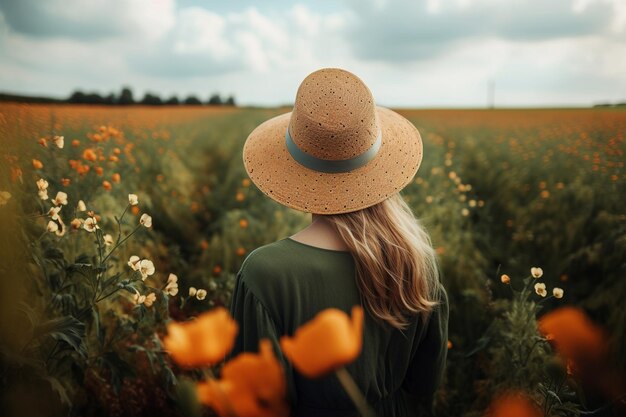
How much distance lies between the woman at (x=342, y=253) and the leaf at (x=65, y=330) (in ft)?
1.64

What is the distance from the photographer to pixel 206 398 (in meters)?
0.57

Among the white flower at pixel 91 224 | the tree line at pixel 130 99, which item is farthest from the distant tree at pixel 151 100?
the white flower at pixel 91 224

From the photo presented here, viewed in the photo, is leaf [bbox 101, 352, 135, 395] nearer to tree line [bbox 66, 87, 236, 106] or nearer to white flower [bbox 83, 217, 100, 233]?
white flower [bbox 83, 217, 100, 233]

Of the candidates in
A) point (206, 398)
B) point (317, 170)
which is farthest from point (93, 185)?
point (206, 398)

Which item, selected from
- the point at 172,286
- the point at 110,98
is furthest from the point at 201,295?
the point at 110,98

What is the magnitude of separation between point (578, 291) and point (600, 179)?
125 centimetres

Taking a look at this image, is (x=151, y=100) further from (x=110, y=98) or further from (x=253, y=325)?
(x=253, y=325)

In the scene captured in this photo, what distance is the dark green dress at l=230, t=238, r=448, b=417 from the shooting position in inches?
51.6

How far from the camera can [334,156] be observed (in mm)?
1459

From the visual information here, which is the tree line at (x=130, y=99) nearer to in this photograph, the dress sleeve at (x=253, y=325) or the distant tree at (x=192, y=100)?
the distant tree at (x=192, y=100)

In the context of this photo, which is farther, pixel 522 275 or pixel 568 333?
pixel 522 275

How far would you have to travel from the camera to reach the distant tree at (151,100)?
3941 cm

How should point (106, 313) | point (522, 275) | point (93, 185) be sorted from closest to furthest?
point (106, 313)
point (93, 185)
point (522, 275)

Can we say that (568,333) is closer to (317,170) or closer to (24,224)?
(317,170)
